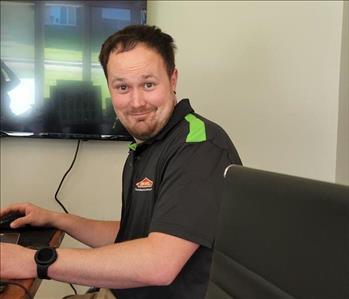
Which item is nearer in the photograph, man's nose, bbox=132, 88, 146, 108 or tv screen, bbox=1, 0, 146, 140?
man's nose, bbox=132, 88, 146, 108

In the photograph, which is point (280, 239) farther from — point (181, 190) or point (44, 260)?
point (44, 260)

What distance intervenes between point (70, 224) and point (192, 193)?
0.60 m

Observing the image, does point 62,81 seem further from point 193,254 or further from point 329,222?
point 329,222

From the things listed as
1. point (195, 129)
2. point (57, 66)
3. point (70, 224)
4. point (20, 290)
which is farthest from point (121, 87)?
point (57, 66)

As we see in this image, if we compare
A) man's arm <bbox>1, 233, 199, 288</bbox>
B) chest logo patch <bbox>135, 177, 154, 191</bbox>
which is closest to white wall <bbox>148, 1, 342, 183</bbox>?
chest logo patch <bbox>135, 177, 154, 191</bbox>

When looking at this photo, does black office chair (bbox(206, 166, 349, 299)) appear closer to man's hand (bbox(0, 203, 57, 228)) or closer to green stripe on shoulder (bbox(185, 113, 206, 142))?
green stripe on shoulder (bbox(185, 113, 206, 142))

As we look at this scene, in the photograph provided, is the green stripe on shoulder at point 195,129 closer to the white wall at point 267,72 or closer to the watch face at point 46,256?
the watch face at point 46,256

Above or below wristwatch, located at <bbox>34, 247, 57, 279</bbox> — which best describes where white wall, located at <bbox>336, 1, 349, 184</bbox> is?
above

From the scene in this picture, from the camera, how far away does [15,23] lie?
6.09 ft

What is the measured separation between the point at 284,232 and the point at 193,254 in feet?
1.29

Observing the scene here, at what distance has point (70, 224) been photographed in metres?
1.42

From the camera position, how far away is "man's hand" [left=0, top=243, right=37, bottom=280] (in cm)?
89

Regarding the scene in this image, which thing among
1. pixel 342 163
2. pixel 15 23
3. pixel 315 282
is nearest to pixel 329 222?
pixel 315 282

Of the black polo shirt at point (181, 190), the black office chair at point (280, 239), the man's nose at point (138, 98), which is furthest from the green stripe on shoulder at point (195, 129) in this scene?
the black office chair at point (280, 239)
